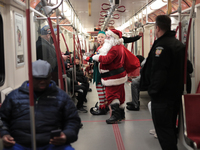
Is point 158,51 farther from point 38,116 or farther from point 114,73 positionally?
point 114,73

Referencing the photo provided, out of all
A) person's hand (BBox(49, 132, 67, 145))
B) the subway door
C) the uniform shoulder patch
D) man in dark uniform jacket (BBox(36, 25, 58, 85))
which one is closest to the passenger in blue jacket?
person's hand (BBox(49, 132, 67, 145))

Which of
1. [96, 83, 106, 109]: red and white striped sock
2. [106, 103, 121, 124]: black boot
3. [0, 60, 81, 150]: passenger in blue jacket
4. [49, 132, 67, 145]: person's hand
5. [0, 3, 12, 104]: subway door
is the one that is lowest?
[106, 103, 121, 124]: black boot

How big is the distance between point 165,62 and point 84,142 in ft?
5.74

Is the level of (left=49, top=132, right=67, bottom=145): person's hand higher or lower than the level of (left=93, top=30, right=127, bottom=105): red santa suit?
lower

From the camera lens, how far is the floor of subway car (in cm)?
337

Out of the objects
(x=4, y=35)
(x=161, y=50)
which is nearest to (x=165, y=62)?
(x=161, y=50)

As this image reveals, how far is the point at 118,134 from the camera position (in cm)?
386

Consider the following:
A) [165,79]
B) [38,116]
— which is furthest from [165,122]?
[38,116]

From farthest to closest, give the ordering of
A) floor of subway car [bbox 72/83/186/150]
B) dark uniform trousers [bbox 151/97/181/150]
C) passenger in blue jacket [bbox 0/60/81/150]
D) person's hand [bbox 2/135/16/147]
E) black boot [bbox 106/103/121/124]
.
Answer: black boot [bbox 106/103/121/124] < floor of subway car [bbox 72/83/186/150] < dark uniform trousers [bbox 151/97/181/150] < passenger in blue jacket [bbox 0/60/81/150] < person's hand [bbox 2/135/16/147]

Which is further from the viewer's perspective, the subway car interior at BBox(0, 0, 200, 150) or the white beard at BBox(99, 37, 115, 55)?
the white beard at BBox(99, 37, 115, 55)

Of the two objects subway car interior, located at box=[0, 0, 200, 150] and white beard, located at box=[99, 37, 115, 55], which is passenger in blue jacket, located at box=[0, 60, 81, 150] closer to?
subway car interior, located at box=[0, 0, 200, 150]

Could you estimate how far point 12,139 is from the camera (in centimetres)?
185

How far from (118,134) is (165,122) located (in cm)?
137

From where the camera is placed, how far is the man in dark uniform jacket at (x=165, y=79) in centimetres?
Result: 251
